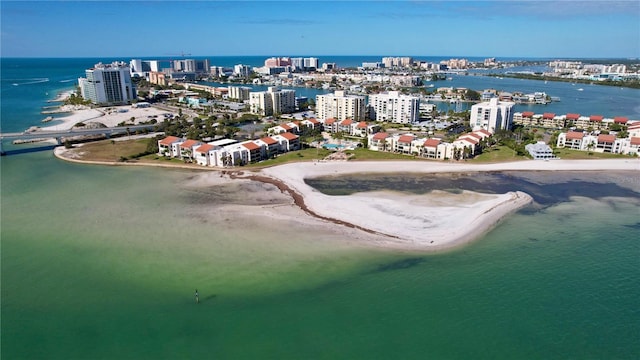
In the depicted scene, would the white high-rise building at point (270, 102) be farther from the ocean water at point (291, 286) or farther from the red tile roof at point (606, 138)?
the red tile roof at point (606, 138)

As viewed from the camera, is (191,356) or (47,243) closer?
(191,356)

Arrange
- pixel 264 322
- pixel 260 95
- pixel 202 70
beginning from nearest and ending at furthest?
pixel 264 322, pixel 260 95, pixel 202 70

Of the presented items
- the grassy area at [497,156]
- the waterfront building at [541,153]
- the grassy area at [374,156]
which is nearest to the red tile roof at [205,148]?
the grassy area at [374,156]

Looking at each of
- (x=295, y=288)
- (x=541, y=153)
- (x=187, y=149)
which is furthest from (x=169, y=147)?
(x=541, y=153)

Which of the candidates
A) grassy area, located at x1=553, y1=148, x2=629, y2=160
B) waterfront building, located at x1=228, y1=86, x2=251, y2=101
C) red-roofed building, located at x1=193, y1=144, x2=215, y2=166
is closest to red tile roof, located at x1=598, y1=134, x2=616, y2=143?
grassy area, located at x1=553, y1=148, x2=629, y2=160

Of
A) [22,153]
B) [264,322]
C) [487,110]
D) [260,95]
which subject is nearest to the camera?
[264,322]

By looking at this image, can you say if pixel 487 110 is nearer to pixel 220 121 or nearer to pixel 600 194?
pixel 600 194

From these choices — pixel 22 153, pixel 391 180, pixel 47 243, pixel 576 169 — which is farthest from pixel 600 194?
pixel 22 153

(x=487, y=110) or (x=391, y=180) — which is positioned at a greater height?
(x=487, y=110)
